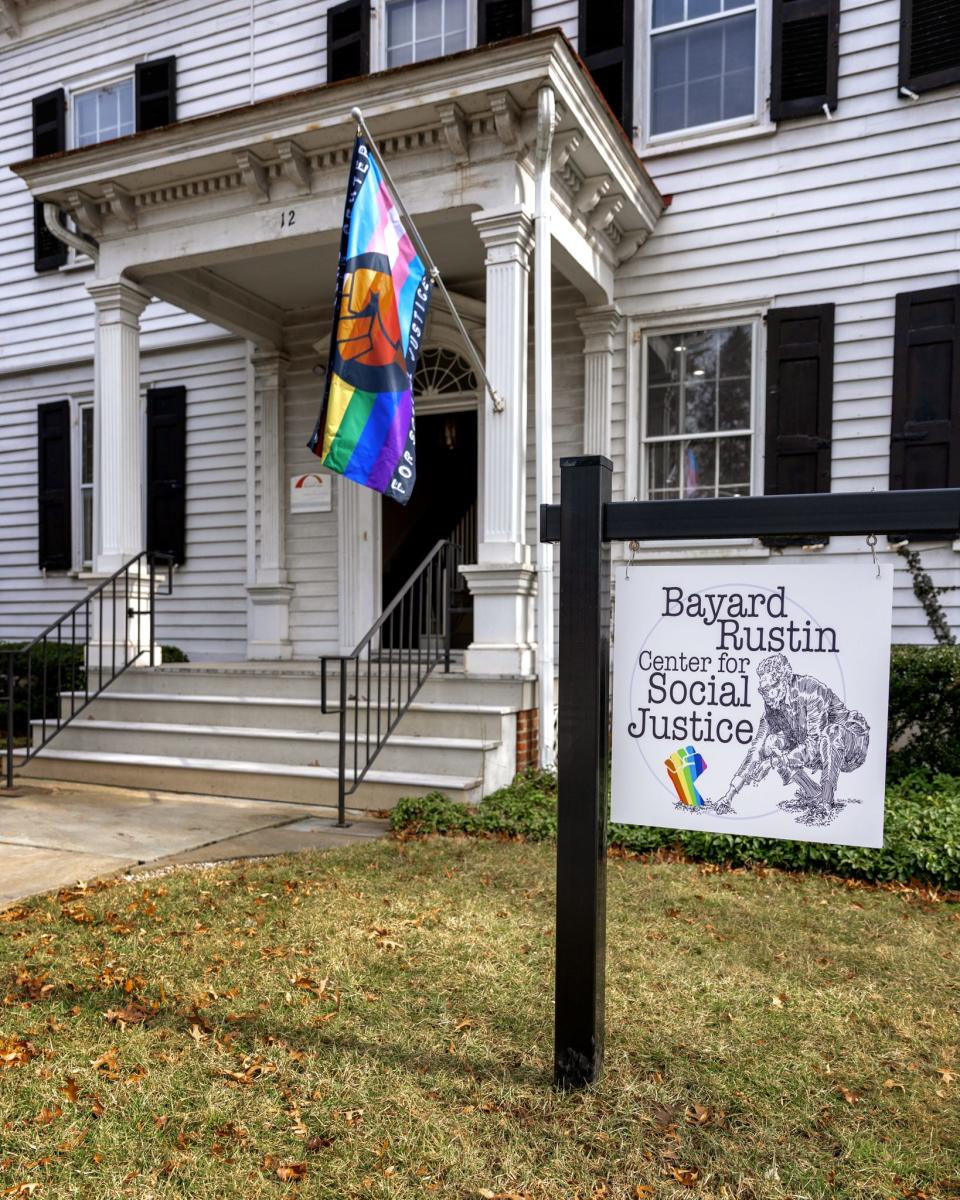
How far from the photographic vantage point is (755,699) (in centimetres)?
230

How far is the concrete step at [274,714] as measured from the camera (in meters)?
6.25

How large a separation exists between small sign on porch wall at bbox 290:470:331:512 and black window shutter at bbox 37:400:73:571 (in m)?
3.31

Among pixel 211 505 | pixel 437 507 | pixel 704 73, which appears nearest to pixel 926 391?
pixel 704 73

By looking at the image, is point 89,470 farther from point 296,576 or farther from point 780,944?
point 780,944

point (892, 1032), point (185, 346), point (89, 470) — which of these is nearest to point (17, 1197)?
point (892, 1032)

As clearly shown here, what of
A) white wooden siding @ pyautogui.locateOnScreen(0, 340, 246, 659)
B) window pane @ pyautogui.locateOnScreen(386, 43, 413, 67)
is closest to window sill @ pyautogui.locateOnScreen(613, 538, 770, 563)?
white wooden siding @ pyautogui.locateOnScreen(0, 340, 246, 659)

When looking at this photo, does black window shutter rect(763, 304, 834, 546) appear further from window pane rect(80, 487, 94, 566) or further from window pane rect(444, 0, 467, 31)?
window pane rect(80, 487, 94, 566)

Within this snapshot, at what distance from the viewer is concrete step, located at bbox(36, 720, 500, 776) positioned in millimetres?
6129

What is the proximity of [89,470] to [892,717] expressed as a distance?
9107 millimetres

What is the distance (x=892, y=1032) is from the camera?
295 cm

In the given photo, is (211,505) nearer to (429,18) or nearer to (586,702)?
(429,18)

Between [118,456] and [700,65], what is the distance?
5.93 metres

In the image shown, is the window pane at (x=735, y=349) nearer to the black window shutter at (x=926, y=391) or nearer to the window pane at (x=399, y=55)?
the black window shutter at (x=926, y=391)

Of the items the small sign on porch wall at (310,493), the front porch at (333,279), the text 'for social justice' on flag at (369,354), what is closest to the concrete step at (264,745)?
the front porch at (333,279)
